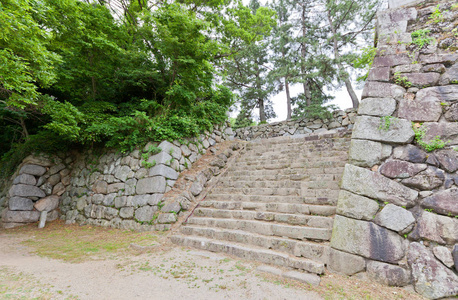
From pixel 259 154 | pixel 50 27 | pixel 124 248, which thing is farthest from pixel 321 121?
pixel 50 27

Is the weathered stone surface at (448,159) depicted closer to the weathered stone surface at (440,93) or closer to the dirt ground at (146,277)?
the weathered stone surface at (440,93)

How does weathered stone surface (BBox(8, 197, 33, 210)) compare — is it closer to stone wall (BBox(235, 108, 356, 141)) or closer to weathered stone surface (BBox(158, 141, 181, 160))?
weathered stone surface (BBox(158, 141, 181, 160))

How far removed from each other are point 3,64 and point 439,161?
5891 millimetres

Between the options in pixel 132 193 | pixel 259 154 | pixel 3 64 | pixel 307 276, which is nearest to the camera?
pixel 307 276

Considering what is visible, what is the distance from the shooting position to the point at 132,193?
4.95 meters

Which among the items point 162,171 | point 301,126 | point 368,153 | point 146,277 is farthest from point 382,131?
point 301,126

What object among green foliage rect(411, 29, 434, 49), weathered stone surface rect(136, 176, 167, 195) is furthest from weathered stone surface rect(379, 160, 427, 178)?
weathered stone surface rect(136, 176, 167, 195)

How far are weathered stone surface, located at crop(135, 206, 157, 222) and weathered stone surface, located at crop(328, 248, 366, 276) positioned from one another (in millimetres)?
3622

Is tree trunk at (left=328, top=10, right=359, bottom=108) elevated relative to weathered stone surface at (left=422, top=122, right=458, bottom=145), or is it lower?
elevated

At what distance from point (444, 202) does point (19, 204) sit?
9325 millimetres

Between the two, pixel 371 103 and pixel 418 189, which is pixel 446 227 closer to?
pixel 418 189

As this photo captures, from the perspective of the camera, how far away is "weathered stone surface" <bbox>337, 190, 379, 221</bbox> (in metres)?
2.37

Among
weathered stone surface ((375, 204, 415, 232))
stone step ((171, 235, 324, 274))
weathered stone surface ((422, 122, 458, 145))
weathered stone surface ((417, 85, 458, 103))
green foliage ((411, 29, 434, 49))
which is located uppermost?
green foliage ((411, 29, 434, 49))

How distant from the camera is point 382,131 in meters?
2.65
